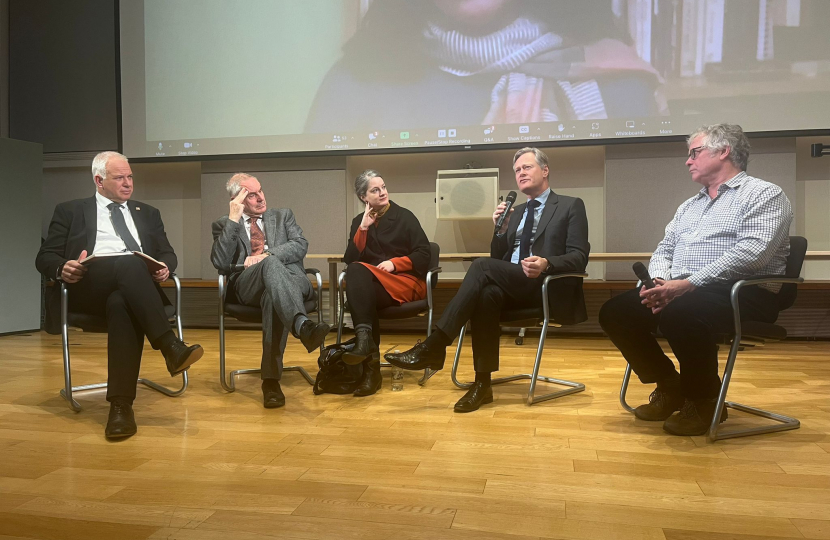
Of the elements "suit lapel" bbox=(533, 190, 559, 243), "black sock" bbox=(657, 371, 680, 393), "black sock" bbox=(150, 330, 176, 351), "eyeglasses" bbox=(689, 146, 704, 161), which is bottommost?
"black sock" bbox=(657, 371, 680, 393)

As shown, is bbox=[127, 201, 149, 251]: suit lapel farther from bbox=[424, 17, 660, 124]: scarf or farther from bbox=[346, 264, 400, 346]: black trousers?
bbox=[424, 17, 660, 124]: scarf

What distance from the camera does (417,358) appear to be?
229cm

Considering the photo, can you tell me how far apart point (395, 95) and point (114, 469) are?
12.2 feet

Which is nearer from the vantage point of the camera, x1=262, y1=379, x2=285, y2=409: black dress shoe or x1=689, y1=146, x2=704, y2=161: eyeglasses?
x1=689, y1=146, x2=704, y2=161: eyeglasses

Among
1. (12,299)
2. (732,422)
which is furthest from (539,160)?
(12,299)

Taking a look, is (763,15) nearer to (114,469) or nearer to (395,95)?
(395,95)

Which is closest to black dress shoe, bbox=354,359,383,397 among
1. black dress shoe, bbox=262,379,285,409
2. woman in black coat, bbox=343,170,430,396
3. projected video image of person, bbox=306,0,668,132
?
woman in black coat, bbox=343,170,430,396

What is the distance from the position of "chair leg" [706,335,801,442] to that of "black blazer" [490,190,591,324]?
2.12ft

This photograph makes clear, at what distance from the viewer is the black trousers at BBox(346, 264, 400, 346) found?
2625 millimetres

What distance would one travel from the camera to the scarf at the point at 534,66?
14.4 ft

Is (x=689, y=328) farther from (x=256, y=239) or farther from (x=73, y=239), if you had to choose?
(x=73, y=239)

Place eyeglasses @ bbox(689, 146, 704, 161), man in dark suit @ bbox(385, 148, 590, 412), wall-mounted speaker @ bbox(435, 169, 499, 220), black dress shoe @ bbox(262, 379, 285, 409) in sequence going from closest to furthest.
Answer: eyeglasses @ bbox(689, 146, 704, 161) < man in dark suit @ bbox(385, 148, 590, 412) < black dress shoe @ bbox(262, 379, 285, 409) < wall-mounted speaker @ bbox(435, 169, 499, 220)

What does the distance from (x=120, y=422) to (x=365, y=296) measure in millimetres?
1064

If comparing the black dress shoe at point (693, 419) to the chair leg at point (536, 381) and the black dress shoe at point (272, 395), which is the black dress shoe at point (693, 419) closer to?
the chair leg at point (536, 381)
